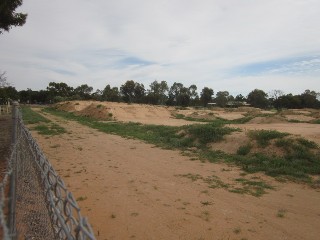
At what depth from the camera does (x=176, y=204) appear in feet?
19.4

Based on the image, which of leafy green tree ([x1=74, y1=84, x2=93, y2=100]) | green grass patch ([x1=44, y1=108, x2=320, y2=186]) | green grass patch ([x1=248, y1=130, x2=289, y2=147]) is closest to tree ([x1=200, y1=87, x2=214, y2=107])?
leafy green tree ([x1=74, y1=84, x2=93, y2=100])

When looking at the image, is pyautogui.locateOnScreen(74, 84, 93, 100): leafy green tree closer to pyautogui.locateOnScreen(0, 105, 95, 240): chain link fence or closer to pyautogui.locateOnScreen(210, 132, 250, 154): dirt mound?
pyautogui.locateOnScreen(210, 132, 250, 154): dirt mound

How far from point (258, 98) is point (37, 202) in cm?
9199

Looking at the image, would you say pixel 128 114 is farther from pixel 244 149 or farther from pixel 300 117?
pixel 244 149

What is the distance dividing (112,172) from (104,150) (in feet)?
12.0

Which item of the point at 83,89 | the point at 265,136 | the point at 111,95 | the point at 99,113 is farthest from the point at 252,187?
the point at 83,89

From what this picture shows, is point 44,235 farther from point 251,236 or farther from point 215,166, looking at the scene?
point 215,166

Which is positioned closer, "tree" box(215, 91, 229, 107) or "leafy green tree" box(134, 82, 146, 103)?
"leafy green tree" box(134, 82, 146, 103)

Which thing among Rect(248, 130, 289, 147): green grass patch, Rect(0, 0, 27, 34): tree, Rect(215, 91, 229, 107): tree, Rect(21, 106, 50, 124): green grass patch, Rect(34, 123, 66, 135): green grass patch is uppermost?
Rect(0, 0, 27, 34): tree

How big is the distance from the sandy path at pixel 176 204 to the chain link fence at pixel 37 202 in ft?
3.36

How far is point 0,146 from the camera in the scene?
10.4 m

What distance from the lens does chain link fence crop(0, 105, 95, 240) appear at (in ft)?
5.81

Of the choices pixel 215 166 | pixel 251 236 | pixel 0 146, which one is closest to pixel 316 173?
pixel 215 166

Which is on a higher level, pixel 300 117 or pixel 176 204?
pixel 300 117
